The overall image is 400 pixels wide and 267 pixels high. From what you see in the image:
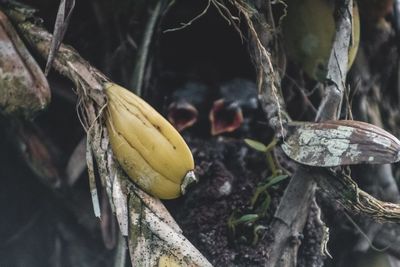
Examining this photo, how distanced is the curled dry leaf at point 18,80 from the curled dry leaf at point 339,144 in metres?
0.33

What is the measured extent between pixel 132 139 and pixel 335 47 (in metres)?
0.32

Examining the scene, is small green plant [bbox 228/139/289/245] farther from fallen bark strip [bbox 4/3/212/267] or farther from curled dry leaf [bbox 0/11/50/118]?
curled dry leaf [bbox 0/11/50/118]

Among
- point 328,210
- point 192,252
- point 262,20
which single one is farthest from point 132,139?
point 328,210

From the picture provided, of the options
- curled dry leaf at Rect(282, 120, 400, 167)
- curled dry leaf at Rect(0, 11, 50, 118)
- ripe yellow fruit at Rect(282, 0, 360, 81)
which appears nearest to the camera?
curled dry leaf at Rect(282, 120, 400, 167)

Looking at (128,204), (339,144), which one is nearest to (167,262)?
(128,204)

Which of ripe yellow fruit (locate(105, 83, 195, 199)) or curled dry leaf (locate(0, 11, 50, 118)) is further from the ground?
curled dry leaf (locate(0, 11, 50, 118))

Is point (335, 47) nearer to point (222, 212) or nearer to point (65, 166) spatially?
point (222, 212)

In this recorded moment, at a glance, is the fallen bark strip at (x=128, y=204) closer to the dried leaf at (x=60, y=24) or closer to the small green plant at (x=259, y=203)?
A: the dried leaf at (x=60, y=24)

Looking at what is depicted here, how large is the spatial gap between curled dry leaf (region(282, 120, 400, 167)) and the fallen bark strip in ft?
0.60

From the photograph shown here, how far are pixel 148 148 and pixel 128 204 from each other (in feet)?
0.24

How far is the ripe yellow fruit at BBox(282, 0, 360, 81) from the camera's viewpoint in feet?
4.10

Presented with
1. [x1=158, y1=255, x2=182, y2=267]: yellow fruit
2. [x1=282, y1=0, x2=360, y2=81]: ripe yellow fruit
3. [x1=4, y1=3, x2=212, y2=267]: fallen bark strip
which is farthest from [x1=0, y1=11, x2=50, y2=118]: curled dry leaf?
[x1=282, y1=0, x2=360, y2=81]: ripe yellow fruit

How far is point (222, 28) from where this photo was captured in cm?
134

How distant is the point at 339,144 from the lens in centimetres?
97
